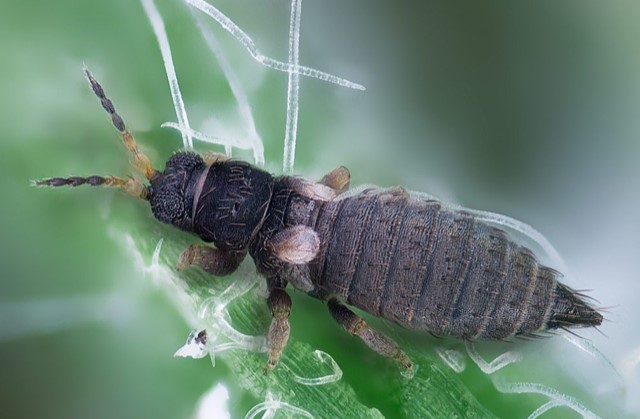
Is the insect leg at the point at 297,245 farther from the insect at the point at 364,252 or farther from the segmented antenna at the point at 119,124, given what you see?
the segmented antenna at the point at 119,124

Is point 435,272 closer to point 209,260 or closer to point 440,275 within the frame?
point 440,275

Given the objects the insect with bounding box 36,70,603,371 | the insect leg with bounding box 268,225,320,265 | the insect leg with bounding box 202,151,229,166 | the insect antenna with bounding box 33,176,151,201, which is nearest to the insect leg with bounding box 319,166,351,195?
the insect with bounding box 36,70,603,371

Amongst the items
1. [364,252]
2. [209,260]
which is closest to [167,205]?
[209,260]

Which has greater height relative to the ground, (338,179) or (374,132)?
(374,132)

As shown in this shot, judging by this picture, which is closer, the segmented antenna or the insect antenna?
the insect antenna

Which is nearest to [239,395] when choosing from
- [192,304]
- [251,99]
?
[192,304]

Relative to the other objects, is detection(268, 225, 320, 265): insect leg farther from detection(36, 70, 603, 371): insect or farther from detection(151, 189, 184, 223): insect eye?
detection(151, 189, 184, 223): insect eye

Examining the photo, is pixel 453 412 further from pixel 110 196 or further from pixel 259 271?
pixel 110 196

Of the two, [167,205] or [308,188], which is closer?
[167,205]

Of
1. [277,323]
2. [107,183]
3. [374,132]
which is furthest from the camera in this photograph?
[374,132]
